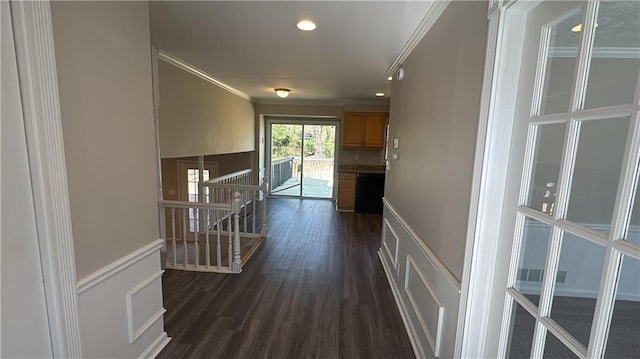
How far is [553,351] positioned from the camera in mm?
1001

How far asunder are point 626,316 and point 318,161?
713 cm

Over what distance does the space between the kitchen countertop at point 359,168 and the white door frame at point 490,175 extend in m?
5.26

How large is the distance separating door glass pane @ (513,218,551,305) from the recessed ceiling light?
2003 mm

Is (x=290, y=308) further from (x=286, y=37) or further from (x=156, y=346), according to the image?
(x=286, y=37)

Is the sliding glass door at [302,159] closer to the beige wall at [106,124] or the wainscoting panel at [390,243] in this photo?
the wainscoting panel at [390,243]

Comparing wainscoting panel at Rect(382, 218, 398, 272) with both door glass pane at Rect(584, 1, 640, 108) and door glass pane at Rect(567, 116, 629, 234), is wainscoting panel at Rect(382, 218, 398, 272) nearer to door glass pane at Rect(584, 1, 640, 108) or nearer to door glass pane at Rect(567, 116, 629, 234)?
door glass pane at Rect(567, 116, 629, 234)

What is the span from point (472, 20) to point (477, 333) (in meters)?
1.57

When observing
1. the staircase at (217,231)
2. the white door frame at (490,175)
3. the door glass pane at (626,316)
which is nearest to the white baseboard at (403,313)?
the white door frame at (490,175)

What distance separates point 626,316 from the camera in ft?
2.49

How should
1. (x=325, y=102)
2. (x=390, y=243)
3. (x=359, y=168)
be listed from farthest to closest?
1. (x=325, y=102)
2. (x=359, y=168)
3. (x=390, y=243)

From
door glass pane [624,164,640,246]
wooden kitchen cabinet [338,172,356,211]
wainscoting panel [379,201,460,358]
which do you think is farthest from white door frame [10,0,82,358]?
wooden kitchen cabinet [338,172,356,211]

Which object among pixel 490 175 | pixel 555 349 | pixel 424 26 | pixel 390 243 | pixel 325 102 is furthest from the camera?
pixel 325 102

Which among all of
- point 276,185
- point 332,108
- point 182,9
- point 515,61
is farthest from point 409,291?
point 276,185

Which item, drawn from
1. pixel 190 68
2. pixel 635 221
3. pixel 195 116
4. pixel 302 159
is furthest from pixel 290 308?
pixel 302 159
